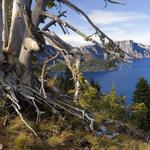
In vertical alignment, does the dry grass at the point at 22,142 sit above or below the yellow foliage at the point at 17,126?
below

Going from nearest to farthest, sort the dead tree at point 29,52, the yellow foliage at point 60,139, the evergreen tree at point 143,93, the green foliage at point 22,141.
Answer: the green foliage at point 22,141
the yellow foliage at point 60,139
the dead tree at point 29,52
the evergreen tree at point 143,93

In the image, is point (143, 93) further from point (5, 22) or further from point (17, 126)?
point (17, 126)

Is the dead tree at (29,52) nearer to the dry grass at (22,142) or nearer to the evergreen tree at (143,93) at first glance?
the dry grass at (22,142)

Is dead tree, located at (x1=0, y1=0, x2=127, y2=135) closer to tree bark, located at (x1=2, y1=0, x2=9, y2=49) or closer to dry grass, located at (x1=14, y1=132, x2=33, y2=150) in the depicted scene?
tree bark, located at (x1=2, y1=0, x2=9, y2=49)

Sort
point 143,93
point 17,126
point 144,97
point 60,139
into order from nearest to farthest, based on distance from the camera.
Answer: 1. point 60,139
2. point 17,126
3. point 144,97
4. point 143,93

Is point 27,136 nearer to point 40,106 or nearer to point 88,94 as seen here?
point 40,106

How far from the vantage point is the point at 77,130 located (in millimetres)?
10586

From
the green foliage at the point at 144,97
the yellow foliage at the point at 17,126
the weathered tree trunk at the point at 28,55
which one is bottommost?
the green foliage at the point at 144,97

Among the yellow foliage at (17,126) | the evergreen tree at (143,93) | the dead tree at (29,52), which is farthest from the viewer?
the evergreen tree at (143,93)

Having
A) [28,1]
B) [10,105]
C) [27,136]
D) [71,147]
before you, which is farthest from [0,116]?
[28,1]

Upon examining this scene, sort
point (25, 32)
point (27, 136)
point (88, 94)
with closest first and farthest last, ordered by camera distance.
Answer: point (27, 136), point (25, 32), point (88, 94)

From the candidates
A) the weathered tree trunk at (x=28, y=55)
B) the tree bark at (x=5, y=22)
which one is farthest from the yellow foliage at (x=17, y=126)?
the tree bark at (x=5, y=22)

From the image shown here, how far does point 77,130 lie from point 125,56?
7.42 feet

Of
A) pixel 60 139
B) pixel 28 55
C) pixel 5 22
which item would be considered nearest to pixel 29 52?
pixel 28 55
